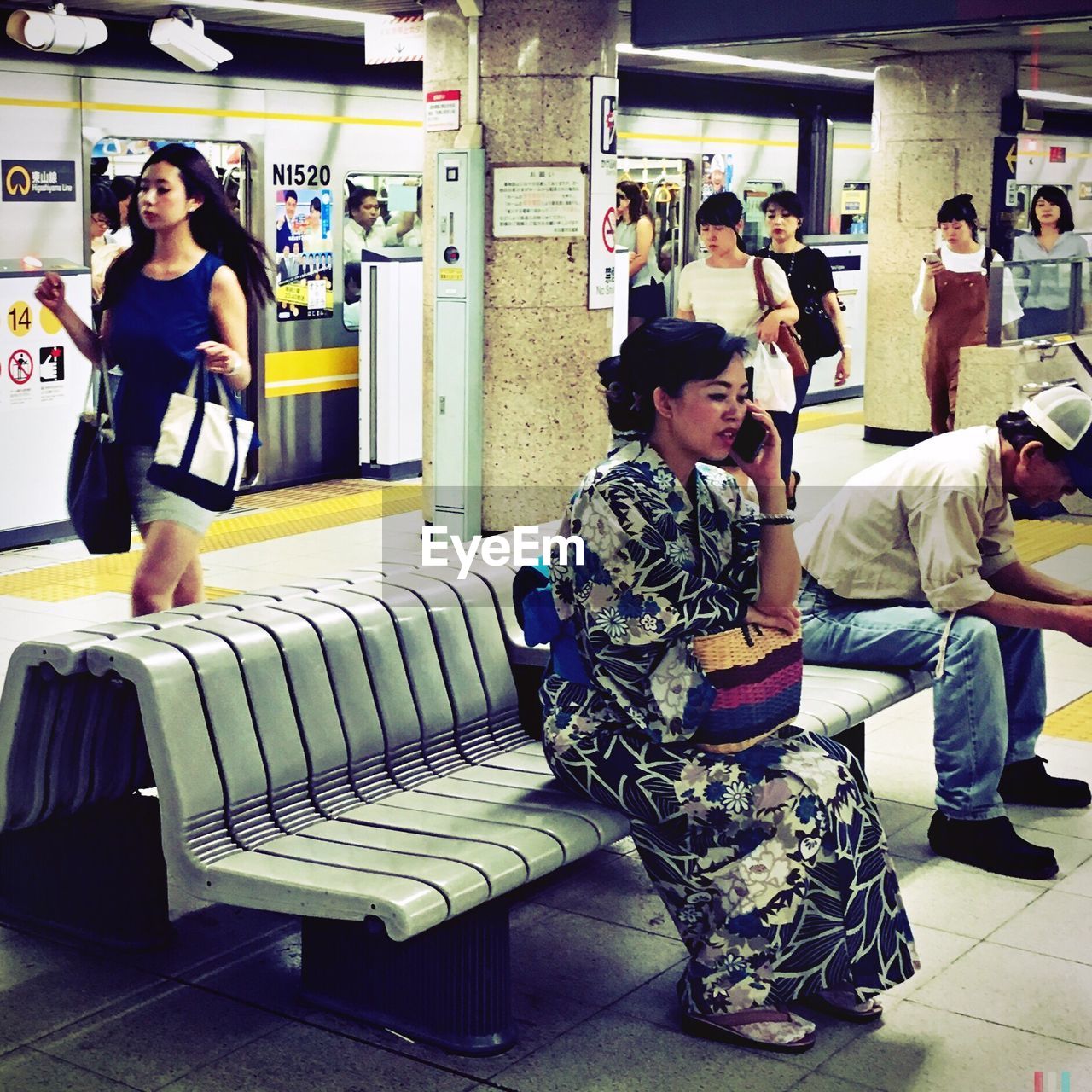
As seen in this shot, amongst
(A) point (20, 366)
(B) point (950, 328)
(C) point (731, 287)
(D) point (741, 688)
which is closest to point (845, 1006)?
(D) point (741, 688)

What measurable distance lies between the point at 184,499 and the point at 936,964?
236 cm

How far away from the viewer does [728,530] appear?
10.9 ft

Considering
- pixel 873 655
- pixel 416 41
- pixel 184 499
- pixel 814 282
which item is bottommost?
pixel 873 655

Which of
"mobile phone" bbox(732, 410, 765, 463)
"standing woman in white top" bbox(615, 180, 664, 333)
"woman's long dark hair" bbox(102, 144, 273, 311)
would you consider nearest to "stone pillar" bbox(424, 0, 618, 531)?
"standing woman in white top" bbox(615, 180, 664, 333)

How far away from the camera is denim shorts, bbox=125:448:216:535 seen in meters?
4.65

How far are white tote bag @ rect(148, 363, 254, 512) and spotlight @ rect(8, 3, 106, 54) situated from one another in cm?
380

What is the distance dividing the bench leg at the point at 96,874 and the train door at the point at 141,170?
4915 mm

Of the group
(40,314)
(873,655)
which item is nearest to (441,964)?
(873,655)

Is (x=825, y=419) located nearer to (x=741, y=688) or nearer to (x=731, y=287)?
(x=731, y=287)

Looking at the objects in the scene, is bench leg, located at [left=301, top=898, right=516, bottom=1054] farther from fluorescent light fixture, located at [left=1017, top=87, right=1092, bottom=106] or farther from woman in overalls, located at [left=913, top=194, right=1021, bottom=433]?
fluorescent light fixture, located at [left=1017, top=87, right=1092, bottom=106]

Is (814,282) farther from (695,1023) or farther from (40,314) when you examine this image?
(695,1023)

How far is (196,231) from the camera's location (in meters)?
4.75

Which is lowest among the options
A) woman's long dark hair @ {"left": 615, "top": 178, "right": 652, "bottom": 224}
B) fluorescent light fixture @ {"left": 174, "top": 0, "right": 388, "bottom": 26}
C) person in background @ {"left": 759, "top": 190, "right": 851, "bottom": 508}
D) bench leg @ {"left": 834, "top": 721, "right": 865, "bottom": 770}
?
bench leg @ {"left": 834, "top": 721, "right": 865, "bottom": 770}

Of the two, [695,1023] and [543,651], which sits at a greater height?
[543,651]
